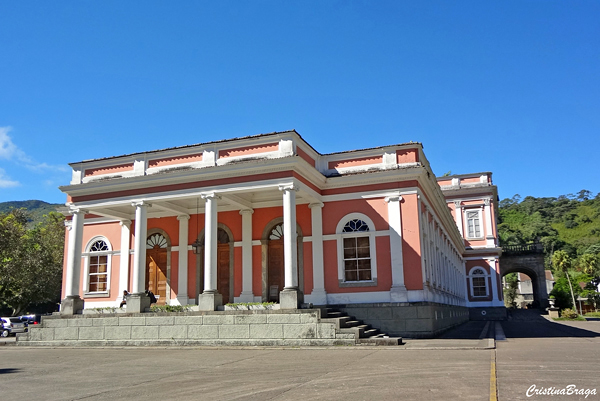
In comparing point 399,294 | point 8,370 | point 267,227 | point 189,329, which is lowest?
point 8,370

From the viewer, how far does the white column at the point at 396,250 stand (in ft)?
55.8

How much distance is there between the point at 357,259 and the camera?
18.0m

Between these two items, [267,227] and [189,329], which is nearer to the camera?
[189,329]

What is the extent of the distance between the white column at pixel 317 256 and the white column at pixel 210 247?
3648 millimetres

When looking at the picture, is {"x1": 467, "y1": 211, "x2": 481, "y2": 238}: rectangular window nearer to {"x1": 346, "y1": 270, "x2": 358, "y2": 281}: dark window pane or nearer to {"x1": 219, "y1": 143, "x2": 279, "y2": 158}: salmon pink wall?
{"x1": 346, "y1": 270, "x2": 358, "y2": 281}: dark window pane

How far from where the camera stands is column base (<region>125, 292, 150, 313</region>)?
1703 centimetres

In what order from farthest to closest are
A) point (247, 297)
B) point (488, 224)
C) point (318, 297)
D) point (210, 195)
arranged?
point (488, 224)
point (247, 297)
point (318, 297)
point (210, 195)

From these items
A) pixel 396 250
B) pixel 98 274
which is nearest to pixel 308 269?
pixel 396 250

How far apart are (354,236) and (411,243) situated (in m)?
2.03

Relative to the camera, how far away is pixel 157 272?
831 inches

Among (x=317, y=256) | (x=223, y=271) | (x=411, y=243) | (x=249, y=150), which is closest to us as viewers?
(x=249, y=150)

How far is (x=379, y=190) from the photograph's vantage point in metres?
18.1

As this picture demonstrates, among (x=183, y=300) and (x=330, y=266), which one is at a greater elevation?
(x=330, y=266)

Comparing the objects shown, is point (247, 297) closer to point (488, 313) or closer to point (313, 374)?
point (313, 374)
